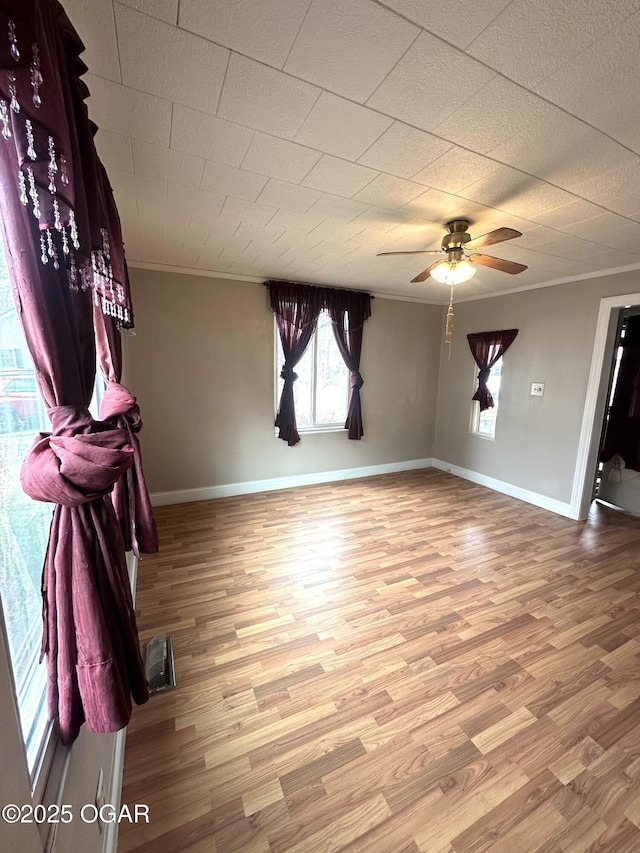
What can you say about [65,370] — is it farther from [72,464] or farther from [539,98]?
[539,98]

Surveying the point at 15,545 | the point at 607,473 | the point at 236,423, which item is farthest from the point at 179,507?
the point at 607,473

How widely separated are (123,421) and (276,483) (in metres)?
2.68

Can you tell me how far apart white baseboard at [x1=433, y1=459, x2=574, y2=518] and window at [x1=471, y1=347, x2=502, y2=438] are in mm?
588

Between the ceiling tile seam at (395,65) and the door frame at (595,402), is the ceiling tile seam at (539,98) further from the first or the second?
the door frame at (595,402)

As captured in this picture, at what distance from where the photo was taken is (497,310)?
416cm

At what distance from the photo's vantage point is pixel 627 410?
3.93 m

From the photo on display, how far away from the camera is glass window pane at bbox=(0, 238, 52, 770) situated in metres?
0.83

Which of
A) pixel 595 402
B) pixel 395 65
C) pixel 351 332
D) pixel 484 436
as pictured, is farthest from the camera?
pixel 484 436

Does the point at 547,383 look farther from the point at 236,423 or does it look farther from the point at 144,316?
the point at 144,316

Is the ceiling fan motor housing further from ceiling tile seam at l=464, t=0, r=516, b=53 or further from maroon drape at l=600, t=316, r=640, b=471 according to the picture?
maroon drape at l=600, t=316, r=640, b=471

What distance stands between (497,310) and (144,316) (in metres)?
4.08

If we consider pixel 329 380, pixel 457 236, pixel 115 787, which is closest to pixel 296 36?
pixel 457 236

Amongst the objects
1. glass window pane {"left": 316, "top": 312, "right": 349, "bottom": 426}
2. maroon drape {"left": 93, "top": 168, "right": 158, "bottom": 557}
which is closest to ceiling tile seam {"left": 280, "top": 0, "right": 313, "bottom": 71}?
maroon drape {"left": 93, "top": 168, "right": 158, "bottom": 557}

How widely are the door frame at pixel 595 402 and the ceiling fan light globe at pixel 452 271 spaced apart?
190cm
